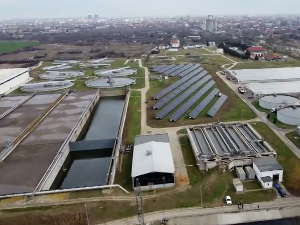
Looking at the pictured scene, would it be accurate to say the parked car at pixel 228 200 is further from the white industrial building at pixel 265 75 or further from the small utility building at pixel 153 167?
the white industrial building at pixel 265 75

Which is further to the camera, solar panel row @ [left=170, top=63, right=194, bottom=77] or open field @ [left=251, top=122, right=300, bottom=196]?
solar panel row @ [left=170, top=63, right=194, bottom=77]

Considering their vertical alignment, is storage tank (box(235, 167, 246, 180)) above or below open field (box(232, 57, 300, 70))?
below

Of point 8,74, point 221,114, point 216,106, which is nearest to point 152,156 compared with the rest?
point 221,114

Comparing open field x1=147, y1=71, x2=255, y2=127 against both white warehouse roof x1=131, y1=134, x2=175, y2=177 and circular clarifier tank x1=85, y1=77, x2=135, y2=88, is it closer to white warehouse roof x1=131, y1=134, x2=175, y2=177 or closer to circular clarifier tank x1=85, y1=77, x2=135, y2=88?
white warehouse roof x1=131, y1=134, x2=175, y2=177

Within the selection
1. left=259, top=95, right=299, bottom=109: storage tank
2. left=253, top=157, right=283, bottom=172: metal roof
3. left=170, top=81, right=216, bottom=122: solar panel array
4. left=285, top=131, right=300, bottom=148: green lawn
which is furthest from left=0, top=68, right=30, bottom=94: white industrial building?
left=285, top=131, right=300, bottom=148: green lawn

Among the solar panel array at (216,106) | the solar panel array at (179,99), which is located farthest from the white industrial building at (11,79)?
the solar panel array at (216,106)

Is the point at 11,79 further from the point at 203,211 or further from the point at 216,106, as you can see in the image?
the point at 203,211

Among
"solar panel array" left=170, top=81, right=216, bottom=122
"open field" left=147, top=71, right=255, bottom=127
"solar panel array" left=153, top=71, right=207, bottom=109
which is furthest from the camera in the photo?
"solar panel array" left=153, top=71, right=207, bottom=109
